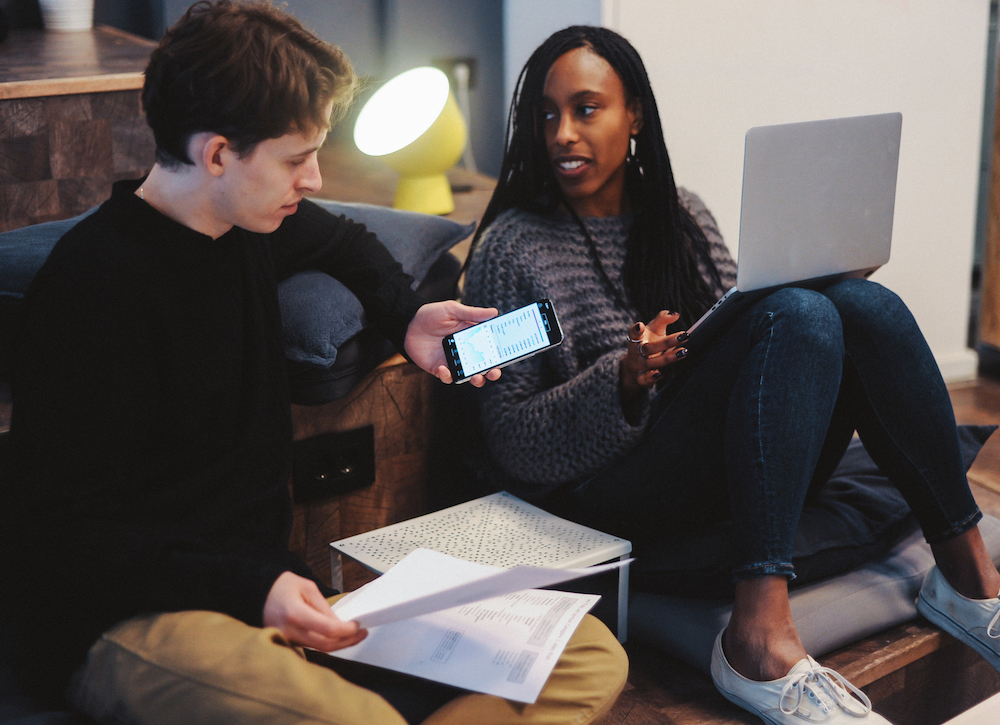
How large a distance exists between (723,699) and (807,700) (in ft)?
0.47

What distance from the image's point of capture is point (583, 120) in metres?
1.32

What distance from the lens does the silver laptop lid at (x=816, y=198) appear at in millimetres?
1071

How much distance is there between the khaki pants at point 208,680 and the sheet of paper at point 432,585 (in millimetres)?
64

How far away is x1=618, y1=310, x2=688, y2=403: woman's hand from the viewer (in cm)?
110

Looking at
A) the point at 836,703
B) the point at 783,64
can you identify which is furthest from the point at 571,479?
the point at 783,64

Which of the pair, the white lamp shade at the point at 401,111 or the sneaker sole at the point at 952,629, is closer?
the sneaker sole at the point at 952,629

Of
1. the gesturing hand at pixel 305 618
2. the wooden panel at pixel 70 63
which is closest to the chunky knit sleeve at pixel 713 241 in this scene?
the gesturing hand at pixel 305 618

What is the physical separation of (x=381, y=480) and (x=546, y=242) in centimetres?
41

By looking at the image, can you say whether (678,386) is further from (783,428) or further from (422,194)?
(422,194)

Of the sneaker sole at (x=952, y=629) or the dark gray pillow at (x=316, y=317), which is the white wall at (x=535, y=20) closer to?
the dark gray pillow at (x=316, y=317)

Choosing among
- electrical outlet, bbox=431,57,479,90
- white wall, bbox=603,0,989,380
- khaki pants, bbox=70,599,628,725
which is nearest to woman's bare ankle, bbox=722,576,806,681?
khaki pants, bbox=70,599,628,725

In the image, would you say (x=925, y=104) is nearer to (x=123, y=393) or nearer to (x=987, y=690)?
(x=987, y=690)

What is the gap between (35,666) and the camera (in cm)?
85

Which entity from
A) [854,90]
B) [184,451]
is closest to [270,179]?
[184,451]
